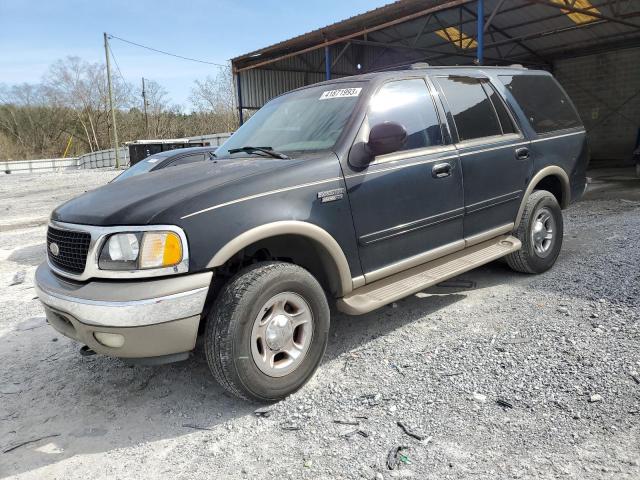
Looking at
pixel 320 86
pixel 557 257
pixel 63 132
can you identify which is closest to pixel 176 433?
pixel 320 86

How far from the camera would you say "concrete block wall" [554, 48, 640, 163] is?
57.5 ft

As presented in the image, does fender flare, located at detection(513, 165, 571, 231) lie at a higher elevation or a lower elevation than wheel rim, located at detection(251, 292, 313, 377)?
higher

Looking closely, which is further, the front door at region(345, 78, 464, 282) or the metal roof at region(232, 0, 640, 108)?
the metal roof at region(232, 0, 640, 108)


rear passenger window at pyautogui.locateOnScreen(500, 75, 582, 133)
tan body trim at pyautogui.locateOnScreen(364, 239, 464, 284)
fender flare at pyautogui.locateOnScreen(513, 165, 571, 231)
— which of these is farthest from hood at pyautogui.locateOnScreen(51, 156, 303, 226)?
rear passenger window at pyautogui.locateOnScreen(500, 75, 582, 133)

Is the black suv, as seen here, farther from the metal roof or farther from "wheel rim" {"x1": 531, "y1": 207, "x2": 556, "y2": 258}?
the metal roof

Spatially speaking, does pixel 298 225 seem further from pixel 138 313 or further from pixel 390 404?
pixel 390 404

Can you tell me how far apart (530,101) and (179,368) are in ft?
12.9

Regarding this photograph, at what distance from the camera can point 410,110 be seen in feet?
12.1

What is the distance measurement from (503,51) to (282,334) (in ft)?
60.9

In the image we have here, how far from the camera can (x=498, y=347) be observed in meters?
3.39

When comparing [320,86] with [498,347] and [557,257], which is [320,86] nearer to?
[498,347]

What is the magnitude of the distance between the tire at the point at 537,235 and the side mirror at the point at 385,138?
1978 millimetres

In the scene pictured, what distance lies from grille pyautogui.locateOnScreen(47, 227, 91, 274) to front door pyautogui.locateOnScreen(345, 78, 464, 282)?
157 cm

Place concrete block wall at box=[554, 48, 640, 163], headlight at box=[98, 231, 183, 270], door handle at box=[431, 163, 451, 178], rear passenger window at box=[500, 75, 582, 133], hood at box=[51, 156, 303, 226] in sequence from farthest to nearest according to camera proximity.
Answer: concrete block wall at box=[554, 48, 640, 163] → rear passenger window at box=[500, 75, 582, 133] → door handle at box=[431, 163, 451, 178] → hood at box=[51, 156, 303, 226] → headlight at box=[98, 231, 183, 270]
